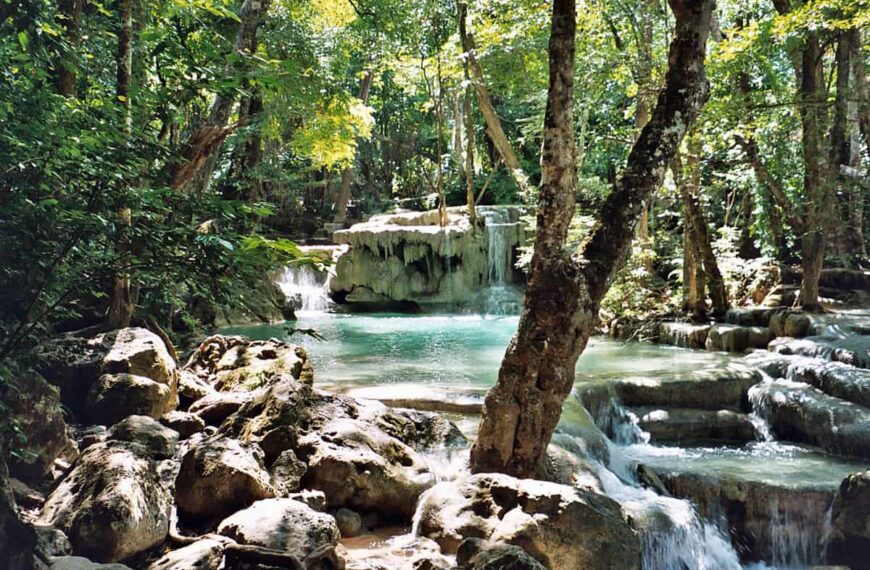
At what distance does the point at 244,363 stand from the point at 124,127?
425cm

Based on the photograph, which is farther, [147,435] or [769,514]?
[769,514]

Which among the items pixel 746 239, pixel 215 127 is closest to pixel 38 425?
pixel 215 127

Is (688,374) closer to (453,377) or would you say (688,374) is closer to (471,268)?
(453,377)

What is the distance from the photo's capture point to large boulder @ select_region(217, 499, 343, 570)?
3.41 meters

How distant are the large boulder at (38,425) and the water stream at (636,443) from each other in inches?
117

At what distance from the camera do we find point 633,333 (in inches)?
547

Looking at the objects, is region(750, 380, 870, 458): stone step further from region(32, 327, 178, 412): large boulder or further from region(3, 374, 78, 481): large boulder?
region(3, 374, 78, 481): large boulder

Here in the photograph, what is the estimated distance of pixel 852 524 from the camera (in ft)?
16.9

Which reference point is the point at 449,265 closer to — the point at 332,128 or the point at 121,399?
the point at 332,128

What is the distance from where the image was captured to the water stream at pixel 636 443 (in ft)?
17.1

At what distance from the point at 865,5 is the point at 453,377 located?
25.3 ft

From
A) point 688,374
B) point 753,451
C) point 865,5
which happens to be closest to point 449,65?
point 865,5

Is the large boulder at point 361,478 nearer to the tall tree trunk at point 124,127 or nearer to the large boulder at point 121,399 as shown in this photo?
the large boulder at point 121,399

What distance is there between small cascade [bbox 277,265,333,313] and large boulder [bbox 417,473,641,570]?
16.8 m
